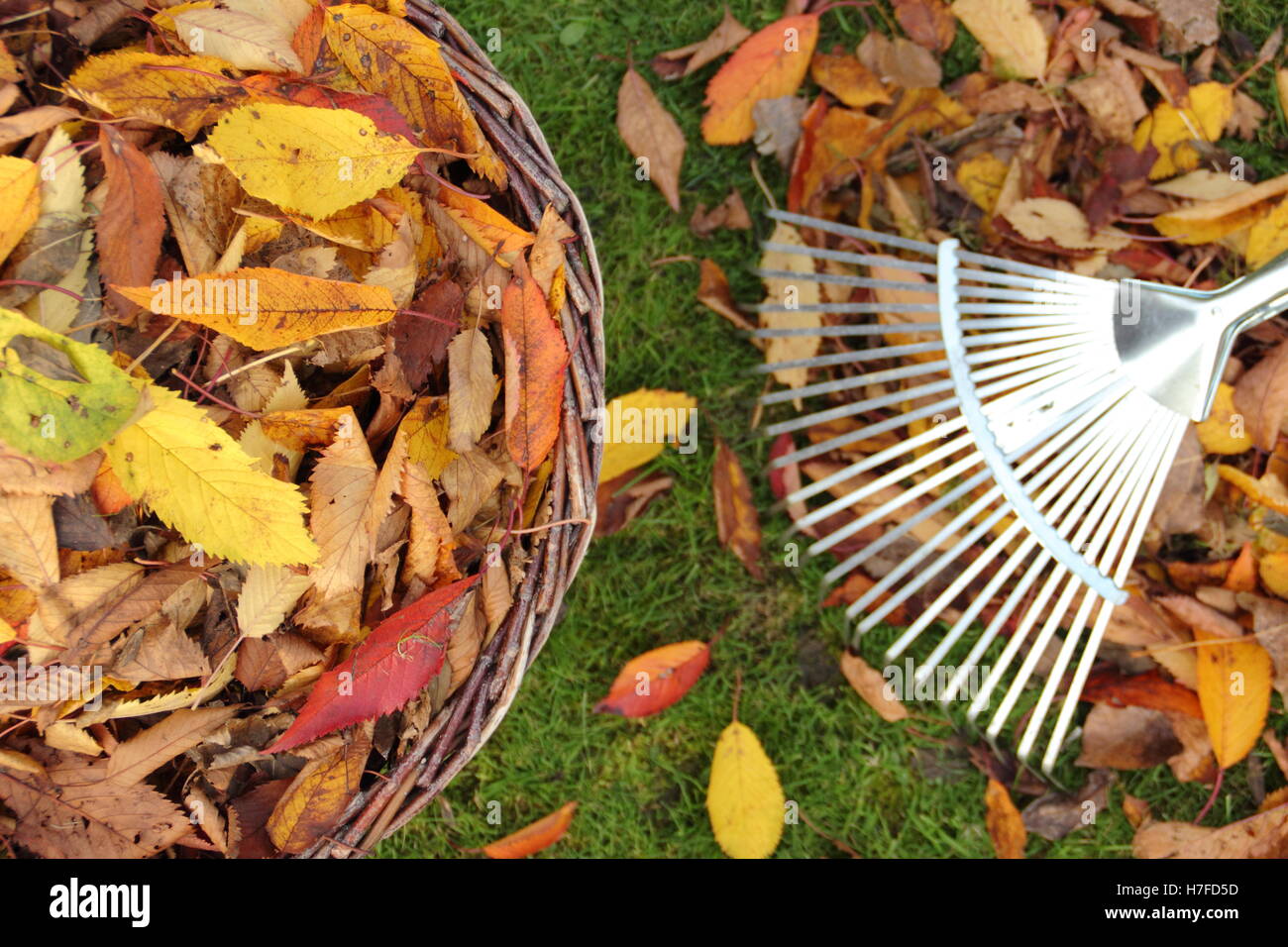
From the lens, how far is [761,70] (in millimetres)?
1345

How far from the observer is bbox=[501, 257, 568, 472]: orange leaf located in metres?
0.94

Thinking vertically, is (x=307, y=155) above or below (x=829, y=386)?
above

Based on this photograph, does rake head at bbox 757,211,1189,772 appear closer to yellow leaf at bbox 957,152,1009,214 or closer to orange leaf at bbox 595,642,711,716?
yellow leaf at bbox 957,152,1009,214

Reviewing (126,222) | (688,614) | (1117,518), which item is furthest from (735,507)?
(126,222)

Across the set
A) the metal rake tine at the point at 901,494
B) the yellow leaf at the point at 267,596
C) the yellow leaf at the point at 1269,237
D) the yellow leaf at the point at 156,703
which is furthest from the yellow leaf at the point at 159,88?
the yellow leaf at the point at 1269,237

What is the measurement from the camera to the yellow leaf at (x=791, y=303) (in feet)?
4.34

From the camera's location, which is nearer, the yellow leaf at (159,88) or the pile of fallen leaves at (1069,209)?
the yellow leaf at (159,88)

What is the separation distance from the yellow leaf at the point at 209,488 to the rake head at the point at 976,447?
2.33ft

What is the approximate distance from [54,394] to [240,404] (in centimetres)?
16

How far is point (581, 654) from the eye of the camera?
1.39 meters

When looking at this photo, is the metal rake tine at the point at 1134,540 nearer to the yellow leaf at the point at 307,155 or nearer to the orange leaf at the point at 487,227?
the orange leaf at the point at 487,227

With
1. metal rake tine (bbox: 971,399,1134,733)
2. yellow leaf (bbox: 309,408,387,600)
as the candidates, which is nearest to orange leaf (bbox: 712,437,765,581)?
metal rake tine (bbox: 971,399,1134,733)

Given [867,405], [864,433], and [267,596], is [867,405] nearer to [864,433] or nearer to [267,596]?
[864,433]

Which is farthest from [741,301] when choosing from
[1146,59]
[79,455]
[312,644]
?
[79,455]
